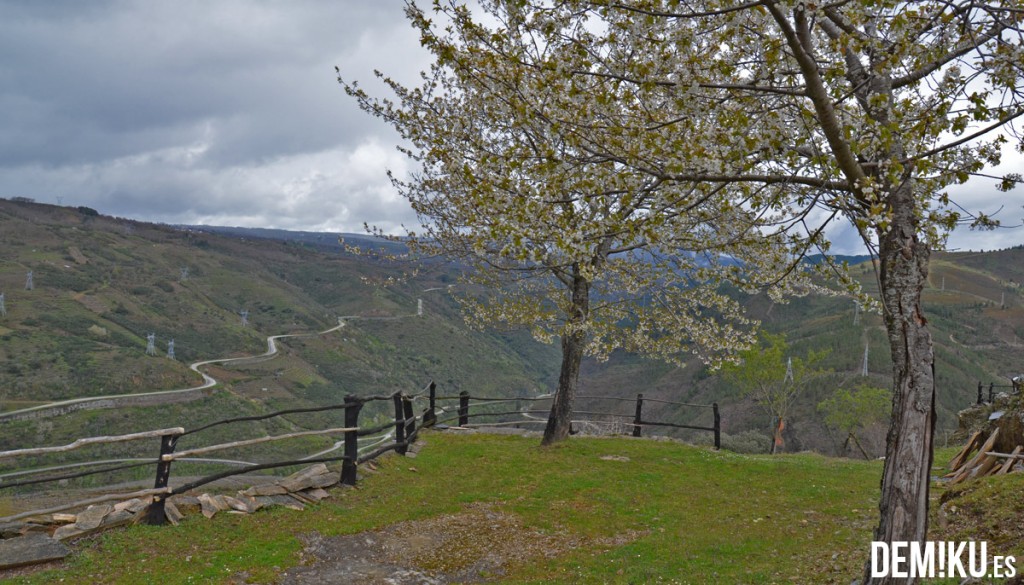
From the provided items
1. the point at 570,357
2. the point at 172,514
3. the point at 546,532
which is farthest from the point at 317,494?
the point at 570,357

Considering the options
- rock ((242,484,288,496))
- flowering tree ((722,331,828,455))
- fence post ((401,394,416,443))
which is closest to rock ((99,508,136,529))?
rock ((242,484,288,496))

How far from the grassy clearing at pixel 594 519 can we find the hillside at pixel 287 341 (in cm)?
644

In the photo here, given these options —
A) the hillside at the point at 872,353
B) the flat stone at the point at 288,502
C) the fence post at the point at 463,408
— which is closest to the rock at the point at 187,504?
the flat stone at the point at 288,502

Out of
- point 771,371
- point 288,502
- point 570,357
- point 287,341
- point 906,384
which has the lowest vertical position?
point 287,341

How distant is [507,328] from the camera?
17.9 m

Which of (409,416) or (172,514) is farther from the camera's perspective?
(409,416)

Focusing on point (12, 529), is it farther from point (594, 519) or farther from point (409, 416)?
point (409, 416)

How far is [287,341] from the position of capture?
107 m

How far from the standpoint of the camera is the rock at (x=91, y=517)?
796 centimetres

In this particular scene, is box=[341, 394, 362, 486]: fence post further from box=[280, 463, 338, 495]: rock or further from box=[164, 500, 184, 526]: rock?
box=[164, 500, 184, 526]: rock

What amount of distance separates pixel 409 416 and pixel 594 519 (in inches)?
259

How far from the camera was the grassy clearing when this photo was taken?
7.64 meters

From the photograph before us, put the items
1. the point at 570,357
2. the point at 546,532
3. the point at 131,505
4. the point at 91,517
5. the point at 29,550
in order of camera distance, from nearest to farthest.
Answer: the point at 29,550
the point at 91,517
the point at 131,505
the point at 546,532
the point at 570,357

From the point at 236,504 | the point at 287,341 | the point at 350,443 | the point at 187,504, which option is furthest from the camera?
the point at 287,341
